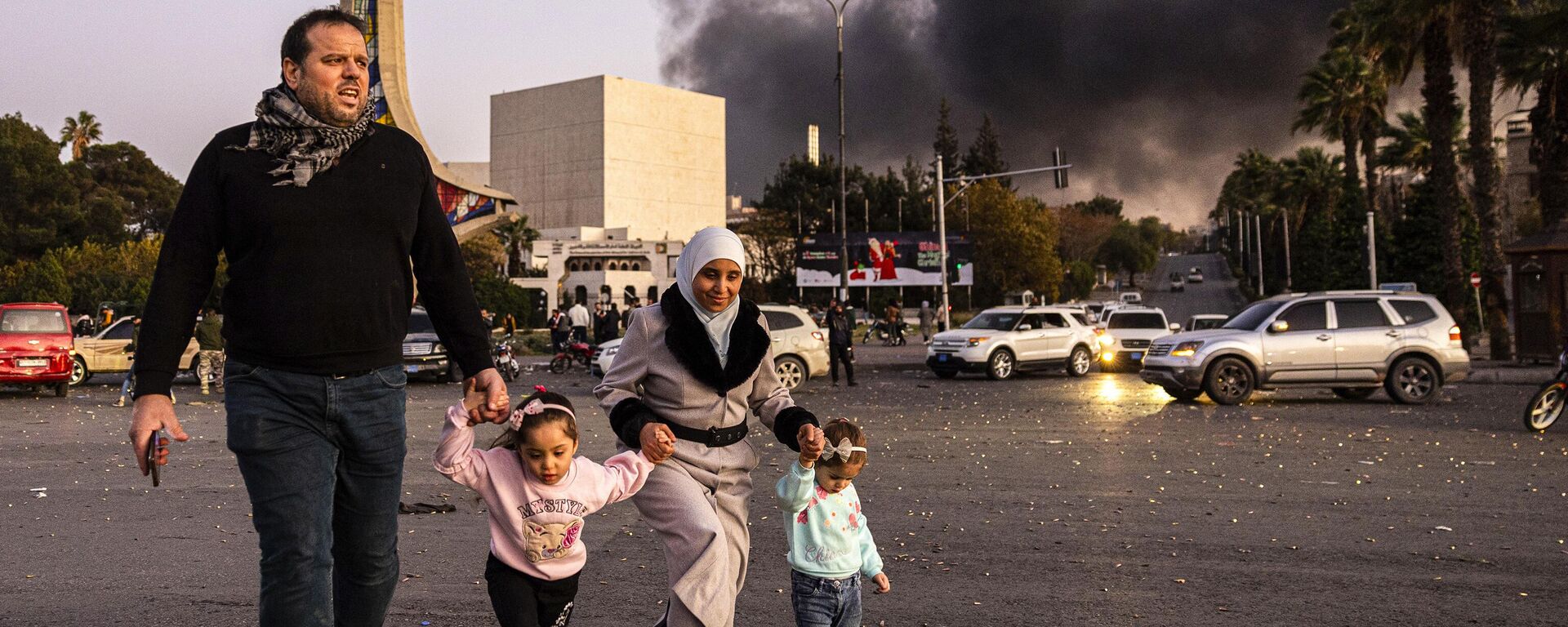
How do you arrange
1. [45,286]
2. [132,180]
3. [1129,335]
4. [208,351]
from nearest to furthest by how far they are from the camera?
1. [208,351]
2. [1129,335]
3. [45,286]
4. [132,180]

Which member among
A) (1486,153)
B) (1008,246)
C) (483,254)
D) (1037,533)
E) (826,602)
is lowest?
(1037,533)

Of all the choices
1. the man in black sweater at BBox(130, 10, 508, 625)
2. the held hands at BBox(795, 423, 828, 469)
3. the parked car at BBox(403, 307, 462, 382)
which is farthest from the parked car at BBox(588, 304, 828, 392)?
the man in black sweater at BBox(130, 10, 508, 625)

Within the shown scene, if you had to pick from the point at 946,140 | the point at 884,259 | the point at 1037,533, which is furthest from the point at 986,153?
the point at 1037,533

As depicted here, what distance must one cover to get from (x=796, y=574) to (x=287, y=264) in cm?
199

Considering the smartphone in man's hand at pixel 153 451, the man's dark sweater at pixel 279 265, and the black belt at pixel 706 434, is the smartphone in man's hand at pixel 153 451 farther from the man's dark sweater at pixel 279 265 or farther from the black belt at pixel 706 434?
the black belt at pixel 706 434

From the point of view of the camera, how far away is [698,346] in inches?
165

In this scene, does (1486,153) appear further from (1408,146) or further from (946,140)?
(946,140)

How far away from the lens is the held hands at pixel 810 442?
4.05 metres

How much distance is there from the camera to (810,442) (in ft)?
13.3

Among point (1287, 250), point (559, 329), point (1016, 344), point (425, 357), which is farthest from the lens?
point (1287, 250)

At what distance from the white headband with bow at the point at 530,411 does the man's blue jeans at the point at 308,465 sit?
1.45 feet

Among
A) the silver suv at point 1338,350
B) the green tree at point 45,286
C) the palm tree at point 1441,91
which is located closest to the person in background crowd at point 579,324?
the silver suv at point 1338,350

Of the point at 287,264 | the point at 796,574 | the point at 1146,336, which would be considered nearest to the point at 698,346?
the point at 796,574

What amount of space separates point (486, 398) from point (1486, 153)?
2946 cm
